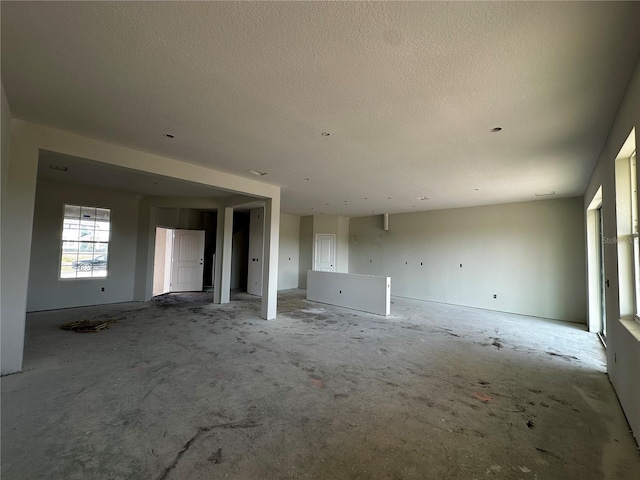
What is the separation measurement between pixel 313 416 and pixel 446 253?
21.7 ft

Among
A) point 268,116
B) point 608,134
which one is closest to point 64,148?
point 268,116

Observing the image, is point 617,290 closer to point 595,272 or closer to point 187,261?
point 595,272

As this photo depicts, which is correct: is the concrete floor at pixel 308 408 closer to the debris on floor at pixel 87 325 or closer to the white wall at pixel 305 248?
the debris on floor at pixel 87 325

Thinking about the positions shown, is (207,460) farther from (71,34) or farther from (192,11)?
(71,34)

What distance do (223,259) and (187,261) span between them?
2702 mm

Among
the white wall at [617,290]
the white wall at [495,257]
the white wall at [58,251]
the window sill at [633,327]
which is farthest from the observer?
the white wall at [495,257]

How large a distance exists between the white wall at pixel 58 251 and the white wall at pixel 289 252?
4250 millimetres

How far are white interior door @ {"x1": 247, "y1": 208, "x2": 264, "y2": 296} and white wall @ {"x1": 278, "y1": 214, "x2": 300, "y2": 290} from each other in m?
1.04

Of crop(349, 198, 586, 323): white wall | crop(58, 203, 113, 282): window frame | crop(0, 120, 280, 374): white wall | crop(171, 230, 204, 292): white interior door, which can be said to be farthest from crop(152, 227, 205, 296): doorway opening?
crop(349, 198, 586, 323): white wall

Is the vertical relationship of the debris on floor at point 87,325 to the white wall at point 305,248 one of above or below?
below

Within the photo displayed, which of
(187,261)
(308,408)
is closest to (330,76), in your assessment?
(308,408)

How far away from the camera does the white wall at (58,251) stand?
222 inches

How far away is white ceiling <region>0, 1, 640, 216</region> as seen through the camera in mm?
1519

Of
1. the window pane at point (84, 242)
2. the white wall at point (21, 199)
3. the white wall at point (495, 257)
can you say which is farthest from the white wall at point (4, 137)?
the white wall at point (495, 257)
